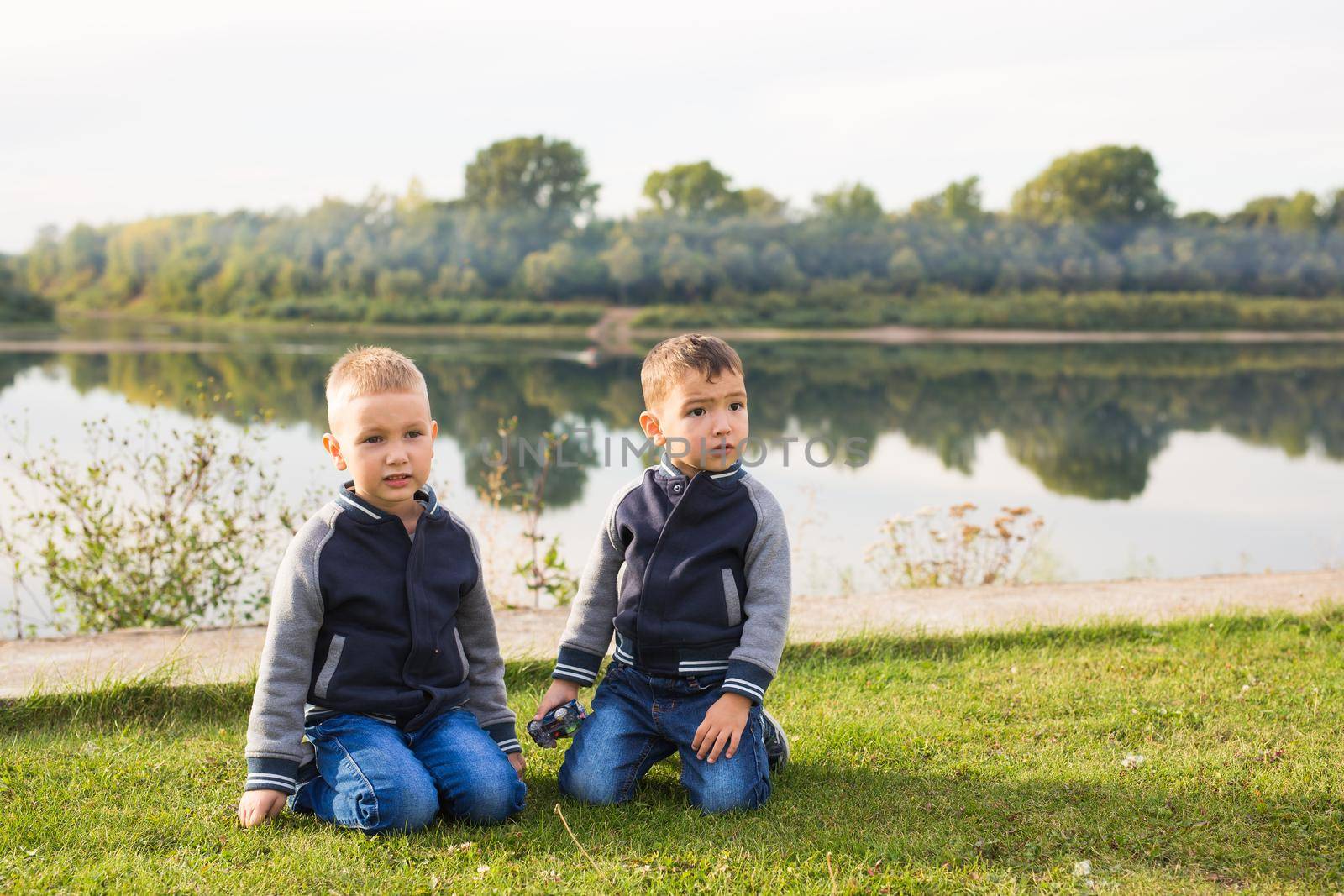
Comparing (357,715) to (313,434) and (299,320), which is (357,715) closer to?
(313,434)

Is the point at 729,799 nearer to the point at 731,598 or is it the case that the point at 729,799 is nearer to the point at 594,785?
the point at 594,785

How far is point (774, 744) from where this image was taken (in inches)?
119

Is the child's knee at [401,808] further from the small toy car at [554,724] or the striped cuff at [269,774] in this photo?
the small toy car at [554,724]

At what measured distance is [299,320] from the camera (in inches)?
1158

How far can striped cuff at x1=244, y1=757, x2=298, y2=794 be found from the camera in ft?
8.87

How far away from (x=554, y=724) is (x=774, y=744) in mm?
604

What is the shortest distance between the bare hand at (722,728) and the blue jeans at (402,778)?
0.47 metres

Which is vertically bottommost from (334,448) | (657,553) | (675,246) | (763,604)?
(763,604)

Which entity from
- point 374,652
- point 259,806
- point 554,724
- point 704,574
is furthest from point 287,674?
point 704,574

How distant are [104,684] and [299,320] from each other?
1082 inches

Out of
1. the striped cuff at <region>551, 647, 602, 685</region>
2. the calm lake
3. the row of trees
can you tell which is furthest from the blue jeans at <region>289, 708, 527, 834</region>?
the row of trees

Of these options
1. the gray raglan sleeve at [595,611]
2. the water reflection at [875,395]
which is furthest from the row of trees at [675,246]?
the gray raglan sleeve at [595,611]

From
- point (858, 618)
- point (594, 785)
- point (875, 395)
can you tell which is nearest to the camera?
point (594, 785)

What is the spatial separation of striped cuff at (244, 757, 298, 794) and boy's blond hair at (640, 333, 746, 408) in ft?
4.21
